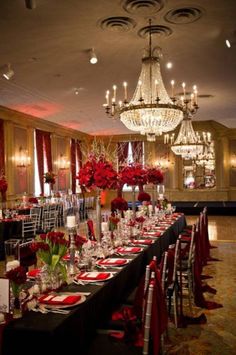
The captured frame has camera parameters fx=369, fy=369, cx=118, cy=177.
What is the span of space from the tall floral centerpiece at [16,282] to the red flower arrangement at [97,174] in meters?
1.80

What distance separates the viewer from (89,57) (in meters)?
6.37

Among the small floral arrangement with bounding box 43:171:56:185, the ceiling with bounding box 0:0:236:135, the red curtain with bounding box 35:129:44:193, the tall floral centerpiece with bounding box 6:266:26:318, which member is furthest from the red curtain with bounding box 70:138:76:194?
the tall floral centerpiece with bounding box 6:266:26:318

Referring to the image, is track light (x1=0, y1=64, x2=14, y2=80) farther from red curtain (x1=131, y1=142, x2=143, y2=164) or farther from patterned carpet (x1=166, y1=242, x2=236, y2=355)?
red curtain (x1=131, y1=142, x2=143, y2=164)

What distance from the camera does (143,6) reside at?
14.9 feet

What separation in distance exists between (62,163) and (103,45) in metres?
9.35

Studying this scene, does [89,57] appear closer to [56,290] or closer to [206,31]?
[206,31]

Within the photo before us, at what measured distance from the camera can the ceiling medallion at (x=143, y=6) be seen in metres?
4.40

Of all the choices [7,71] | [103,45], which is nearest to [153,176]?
[103,45]

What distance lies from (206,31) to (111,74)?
104 inches

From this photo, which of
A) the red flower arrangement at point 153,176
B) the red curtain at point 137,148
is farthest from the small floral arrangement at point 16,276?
the red curtain at point 137,148

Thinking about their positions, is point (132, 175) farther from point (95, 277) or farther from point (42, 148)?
point (42, 148)

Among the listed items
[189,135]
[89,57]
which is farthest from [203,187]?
[89,57]

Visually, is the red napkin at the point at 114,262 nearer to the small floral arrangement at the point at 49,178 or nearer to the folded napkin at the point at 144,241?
the folded napkin at the point at 144,241

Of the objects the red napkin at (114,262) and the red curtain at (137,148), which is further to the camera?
the red curtain at (137,148)
